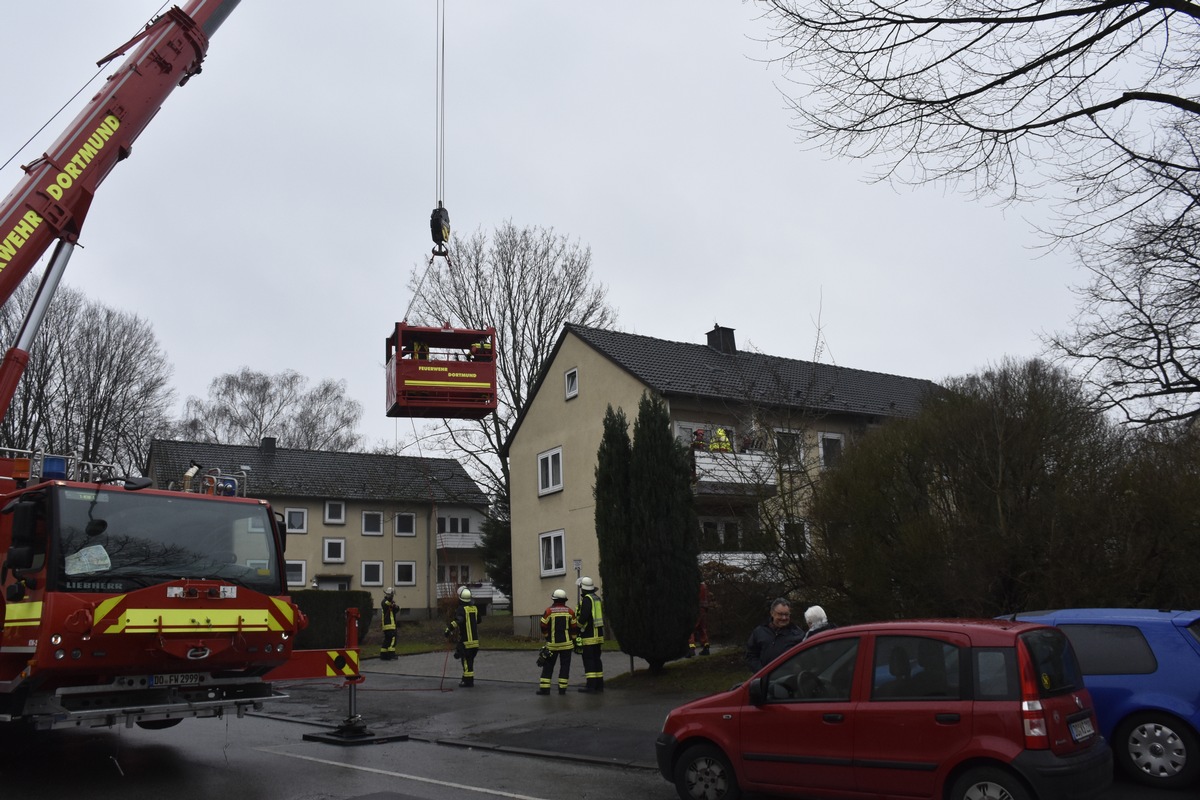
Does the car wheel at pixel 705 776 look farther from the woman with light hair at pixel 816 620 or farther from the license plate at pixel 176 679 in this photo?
the license plate at pixel 176 679

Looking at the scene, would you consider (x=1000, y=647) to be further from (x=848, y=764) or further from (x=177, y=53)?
(x=177, y=53)

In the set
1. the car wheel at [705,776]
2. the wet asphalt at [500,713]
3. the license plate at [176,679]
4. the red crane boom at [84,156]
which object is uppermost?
the red crane boom at [84,156]

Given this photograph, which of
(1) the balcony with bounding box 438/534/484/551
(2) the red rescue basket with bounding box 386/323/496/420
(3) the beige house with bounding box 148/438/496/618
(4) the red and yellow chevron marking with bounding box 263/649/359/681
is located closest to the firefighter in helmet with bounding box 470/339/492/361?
(2) the red rescue basket with bounding box 386/323/496/420

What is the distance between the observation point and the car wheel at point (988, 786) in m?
6.01

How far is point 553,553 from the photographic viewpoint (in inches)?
1153

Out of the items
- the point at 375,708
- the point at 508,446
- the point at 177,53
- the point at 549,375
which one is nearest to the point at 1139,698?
the point at 375,708

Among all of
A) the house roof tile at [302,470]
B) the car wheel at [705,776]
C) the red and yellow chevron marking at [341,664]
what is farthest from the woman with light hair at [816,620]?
the house roof tile at [302,470]

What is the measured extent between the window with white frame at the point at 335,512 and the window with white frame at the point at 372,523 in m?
1.14

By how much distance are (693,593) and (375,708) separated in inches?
211

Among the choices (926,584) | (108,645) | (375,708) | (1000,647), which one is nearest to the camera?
(1000,647)

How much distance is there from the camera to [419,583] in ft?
166

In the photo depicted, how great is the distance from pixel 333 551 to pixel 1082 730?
45.6 metres

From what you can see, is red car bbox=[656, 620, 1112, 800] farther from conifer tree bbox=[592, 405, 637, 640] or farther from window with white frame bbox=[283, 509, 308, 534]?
window with white frame bbox=[283, 509, 308, 534]

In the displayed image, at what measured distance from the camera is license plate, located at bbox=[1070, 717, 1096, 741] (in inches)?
247
